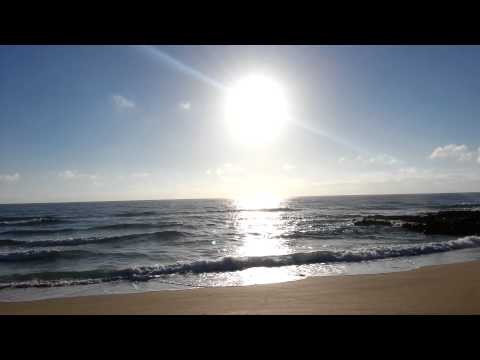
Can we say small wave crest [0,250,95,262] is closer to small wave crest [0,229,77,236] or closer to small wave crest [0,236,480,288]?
small wave crest [0,236,480,288]

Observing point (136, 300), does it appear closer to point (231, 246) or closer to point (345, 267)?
point (345, 267)

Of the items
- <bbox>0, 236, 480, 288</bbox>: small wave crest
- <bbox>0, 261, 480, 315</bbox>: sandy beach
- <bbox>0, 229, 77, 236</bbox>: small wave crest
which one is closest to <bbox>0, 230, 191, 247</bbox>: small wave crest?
<bbox>0, 229, 77, 236</bbox>: small wave crest

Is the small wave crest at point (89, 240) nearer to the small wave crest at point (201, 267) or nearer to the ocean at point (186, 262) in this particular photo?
the ocean at point (186, 262)

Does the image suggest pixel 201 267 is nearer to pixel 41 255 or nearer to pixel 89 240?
pixel 41 255

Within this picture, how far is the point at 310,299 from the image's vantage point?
18.9 ft

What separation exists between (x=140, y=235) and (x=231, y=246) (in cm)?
691

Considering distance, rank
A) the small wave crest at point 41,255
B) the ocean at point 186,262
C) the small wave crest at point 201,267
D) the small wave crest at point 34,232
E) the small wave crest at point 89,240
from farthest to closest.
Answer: the small wave crest at point 34,232
the small wave crest at point 89,240
the small wave crest at point 41,255
the small wave crest at point 201,267
the ocean at point 186,262

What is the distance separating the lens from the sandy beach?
507cm

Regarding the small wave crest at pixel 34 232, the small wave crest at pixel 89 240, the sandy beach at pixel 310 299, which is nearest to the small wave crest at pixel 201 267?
the sandy beach at pixel 310 299

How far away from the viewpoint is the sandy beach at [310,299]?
5.07 metres

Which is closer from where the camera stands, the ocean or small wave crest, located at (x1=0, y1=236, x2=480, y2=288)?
the ocean
